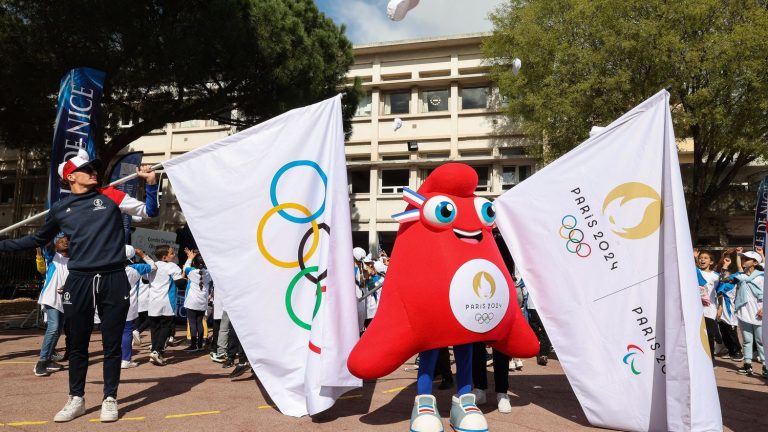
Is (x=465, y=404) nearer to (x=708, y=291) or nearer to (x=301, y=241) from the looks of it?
(x=301, y=241)

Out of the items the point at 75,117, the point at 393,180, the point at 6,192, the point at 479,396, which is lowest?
the point at 479,396

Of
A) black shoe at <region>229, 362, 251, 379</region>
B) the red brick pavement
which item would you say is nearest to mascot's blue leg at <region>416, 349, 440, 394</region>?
the red brick pavement

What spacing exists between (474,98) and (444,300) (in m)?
23.4

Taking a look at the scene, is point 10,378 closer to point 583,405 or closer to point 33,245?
point 33,245

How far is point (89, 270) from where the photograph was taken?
4.24m

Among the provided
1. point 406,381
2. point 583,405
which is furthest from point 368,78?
point 583,405

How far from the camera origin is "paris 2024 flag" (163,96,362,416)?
4.38 m

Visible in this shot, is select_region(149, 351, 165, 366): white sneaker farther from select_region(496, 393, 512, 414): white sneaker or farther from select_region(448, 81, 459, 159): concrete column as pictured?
select_region(448, 81, 459, 159): concrete column

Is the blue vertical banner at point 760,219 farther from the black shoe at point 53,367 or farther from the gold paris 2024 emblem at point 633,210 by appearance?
the black shoe at point 53,367

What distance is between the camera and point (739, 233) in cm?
2389

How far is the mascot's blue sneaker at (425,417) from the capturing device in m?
3.68

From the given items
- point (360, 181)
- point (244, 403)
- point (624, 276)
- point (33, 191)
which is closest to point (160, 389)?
point (244, 403)

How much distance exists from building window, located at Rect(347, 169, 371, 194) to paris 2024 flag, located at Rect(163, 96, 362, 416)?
22182 mm

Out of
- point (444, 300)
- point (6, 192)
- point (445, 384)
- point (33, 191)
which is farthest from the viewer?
point (6, 192)
